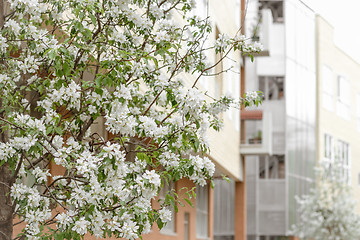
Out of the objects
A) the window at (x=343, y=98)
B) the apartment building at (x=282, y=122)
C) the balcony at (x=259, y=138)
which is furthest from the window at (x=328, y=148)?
the balcony at (x=259, y=138)

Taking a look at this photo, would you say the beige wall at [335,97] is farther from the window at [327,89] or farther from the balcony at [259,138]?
the balcony at [259,138]

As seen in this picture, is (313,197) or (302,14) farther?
(302,14)

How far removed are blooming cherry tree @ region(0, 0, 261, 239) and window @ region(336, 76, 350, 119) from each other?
30.7 m

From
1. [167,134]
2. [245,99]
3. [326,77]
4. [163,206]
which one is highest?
[326,77]

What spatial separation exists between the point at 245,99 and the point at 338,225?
2507 centimetres

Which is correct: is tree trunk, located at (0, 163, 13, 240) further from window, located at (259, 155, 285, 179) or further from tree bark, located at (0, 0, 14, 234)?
window, located at (259, 155, 285, 179)

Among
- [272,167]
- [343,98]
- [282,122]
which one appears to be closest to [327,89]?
[343,98]

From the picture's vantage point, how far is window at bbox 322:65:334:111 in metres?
35.6

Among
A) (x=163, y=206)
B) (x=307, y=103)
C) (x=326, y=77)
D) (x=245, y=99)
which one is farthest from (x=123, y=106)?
(x=326, y=77)

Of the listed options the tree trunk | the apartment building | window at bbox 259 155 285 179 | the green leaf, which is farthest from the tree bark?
window at bbox 259 155 285 179

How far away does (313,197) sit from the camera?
102ft

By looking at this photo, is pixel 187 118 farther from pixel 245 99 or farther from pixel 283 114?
pixel 283 114

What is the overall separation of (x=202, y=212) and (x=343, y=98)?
18.1 meters

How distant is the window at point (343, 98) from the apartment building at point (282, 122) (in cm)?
372
